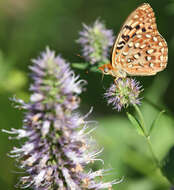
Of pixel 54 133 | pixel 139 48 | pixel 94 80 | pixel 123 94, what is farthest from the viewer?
pixel 94 80

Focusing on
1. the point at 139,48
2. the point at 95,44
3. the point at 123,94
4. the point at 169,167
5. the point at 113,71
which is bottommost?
the point at 169,167

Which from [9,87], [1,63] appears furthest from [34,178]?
[1,63]

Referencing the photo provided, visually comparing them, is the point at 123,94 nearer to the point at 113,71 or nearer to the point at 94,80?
the point at 113,71

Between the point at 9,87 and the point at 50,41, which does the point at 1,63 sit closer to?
the point at 9,87

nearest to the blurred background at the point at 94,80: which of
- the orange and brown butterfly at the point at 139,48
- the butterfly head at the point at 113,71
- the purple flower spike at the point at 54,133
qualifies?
the butterfly head at the point at 113,71

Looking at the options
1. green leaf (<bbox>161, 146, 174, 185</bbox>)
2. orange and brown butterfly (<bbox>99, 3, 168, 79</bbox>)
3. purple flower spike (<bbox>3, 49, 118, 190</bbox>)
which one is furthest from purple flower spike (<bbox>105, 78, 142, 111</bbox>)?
green leaf (<bbox>161, 146, 174, 185</bbox>)

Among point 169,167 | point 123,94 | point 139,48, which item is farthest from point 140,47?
point 169,167

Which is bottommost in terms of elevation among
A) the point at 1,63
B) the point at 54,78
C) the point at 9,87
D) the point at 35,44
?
the point at 54,78
